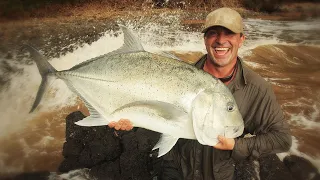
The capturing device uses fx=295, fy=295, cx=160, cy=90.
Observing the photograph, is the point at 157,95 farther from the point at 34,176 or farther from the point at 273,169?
the point at 34,176

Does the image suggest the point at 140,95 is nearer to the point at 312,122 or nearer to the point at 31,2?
the point at 312,122

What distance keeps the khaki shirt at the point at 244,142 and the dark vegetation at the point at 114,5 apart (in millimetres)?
13944

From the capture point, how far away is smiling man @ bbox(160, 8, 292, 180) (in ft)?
9.08

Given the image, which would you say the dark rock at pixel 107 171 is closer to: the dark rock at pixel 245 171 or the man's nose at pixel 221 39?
the dark rock at pixel 245 171

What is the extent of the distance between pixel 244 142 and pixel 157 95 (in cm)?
93

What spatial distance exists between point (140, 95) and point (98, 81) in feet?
1.61

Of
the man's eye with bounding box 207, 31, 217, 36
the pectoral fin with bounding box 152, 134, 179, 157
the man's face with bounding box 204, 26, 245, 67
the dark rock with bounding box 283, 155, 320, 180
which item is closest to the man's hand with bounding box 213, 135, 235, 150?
the pectoral fin with bounding box 152, 134, 179, 157

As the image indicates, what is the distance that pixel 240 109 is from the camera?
2979mm

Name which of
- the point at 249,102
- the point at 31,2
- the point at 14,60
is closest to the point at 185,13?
the point at 31,2

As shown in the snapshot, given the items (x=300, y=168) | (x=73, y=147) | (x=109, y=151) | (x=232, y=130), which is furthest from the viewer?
(x=300, y=168)

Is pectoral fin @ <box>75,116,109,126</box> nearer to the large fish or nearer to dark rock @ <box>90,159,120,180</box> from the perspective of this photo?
the large fish

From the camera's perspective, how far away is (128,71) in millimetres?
2754

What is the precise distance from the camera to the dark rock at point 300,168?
5.13 meters

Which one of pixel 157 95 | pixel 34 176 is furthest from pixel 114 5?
pixel 157 95
